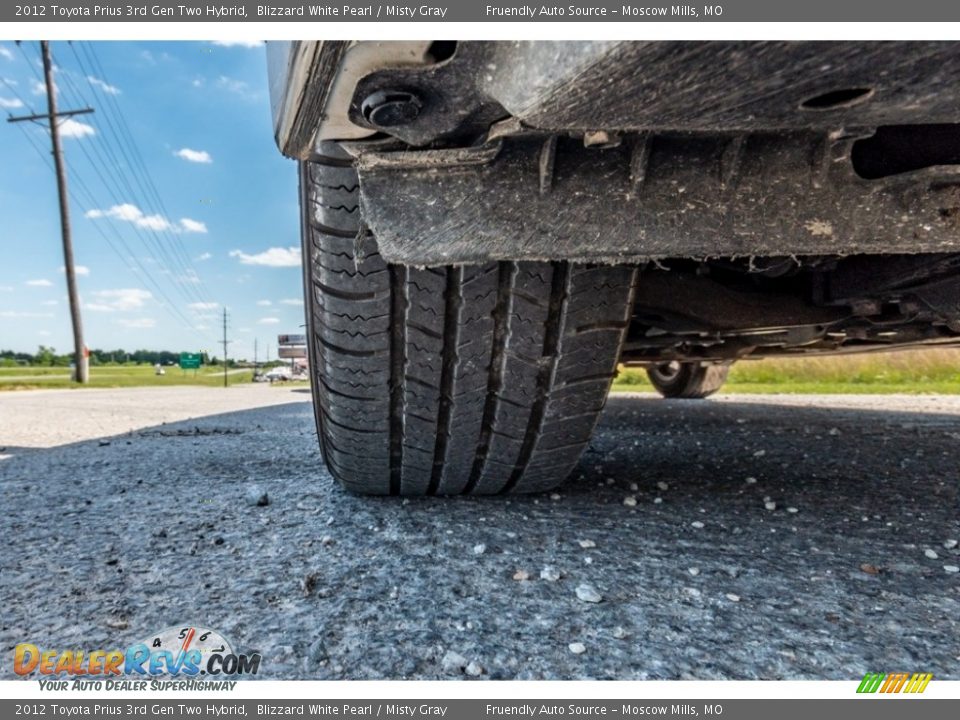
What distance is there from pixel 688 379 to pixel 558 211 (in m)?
3.73

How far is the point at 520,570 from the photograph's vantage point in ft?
2.96

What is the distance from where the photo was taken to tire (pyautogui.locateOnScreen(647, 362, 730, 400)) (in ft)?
13.5

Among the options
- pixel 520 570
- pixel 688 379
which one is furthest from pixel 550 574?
pixel 688 379

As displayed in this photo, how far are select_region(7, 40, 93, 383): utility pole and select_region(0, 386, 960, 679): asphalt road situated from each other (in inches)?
Answer: 509

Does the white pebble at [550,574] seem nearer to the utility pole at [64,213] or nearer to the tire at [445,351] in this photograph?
the tire at [445,351]

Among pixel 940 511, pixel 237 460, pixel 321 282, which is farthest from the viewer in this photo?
pixel 237 460

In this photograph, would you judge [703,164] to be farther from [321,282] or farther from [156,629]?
[156,629]

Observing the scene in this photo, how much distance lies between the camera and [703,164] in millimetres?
732

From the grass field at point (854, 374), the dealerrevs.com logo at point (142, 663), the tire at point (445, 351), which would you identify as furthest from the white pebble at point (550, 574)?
the grass field at point (854, 374)

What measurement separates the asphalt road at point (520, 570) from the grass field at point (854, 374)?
541 cm

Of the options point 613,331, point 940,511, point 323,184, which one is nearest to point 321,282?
point 323,184

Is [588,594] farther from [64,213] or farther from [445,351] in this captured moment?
[64,213]

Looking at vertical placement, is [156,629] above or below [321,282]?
below

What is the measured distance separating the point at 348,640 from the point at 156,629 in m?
0.26
